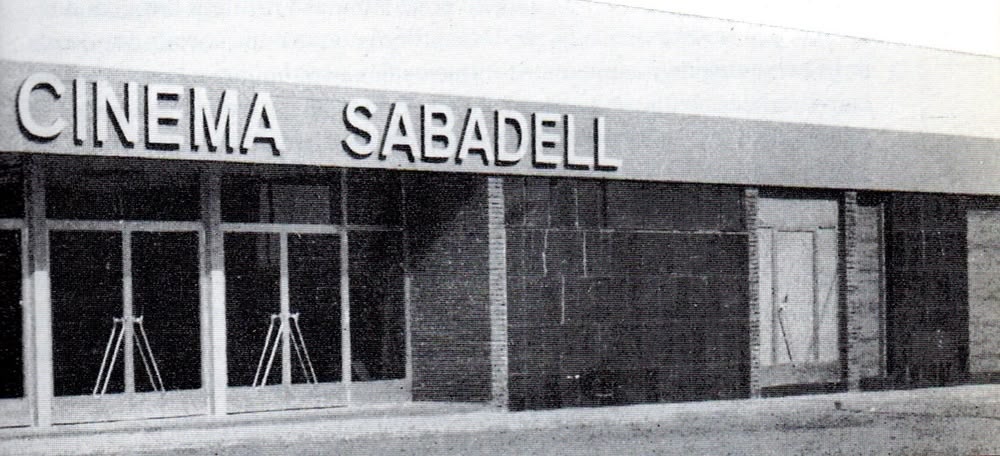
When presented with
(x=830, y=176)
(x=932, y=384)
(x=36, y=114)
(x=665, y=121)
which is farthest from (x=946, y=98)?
(x=36, y=114)

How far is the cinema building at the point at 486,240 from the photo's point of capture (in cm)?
1524

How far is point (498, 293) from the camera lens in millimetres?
17438

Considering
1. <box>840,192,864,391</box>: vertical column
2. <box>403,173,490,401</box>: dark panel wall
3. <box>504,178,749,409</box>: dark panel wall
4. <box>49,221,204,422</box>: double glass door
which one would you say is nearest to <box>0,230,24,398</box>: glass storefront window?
<box>49,221,204,422</box>: double glass door

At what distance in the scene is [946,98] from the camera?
22.3 metres

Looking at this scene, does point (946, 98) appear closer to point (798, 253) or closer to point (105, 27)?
point (798, 253)

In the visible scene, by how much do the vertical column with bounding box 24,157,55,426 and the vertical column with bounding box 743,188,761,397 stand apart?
32.8 feet

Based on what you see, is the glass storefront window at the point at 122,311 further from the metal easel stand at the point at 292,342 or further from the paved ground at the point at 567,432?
the metal easel stand at the point at 292,342

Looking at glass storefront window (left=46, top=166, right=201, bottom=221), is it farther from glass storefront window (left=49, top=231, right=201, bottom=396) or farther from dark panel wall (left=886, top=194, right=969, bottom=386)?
dark panel wall (left=886, top=194, right=969, bottom=386)

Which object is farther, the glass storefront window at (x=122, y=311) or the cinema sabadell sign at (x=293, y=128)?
the glass storefront window at (x=122, y=311)

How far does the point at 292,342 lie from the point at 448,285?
7.19ft

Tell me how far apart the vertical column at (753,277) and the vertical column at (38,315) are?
10009 millimetres

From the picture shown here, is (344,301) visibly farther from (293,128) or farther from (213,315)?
(293,128)

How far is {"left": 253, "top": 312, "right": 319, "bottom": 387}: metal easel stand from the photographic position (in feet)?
55.2

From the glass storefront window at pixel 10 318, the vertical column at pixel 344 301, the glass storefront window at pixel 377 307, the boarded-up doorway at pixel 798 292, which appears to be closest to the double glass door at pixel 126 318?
the glass storefront window at pixel 10 318
